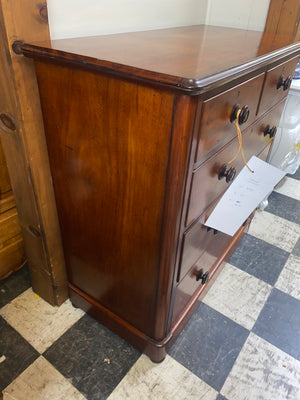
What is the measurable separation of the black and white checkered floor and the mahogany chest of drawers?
86 millimetres

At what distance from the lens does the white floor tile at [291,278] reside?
1.32 m

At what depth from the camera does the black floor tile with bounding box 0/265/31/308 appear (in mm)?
1205

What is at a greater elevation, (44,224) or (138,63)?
(138,63)

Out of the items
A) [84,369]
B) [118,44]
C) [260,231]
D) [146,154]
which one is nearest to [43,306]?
[84,369]

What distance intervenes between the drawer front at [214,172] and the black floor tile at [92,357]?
1.83 ft

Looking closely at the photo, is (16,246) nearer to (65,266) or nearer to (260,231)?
(65,266)

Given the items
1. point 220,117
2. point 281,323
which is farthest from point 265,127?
point 281,323

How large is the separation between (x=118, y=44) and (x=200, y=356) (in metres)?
0.99

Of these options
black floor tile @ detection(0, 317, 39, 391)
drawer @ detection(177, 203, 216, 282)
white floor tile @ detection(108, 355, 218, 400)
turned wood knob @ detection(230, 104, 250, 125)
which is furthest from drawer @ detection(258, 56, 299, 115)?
black floor tile @ detection(0, 317, 39, 391)

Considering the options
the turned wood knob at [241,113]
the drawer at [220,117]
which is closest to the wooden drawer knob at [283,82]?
the drawer at [220,117]

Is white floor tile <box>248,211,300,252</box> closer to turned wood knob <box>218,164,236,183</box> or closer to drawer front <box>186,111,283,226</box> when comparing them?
drawer front <box>186,111,283,226</box>

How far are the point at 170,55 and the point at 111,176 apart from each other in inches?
12.1

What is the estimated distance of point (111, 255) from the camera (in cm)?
91

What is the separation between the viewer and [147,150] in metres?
0.66
